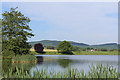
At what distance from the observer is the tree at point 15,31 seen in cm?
2142

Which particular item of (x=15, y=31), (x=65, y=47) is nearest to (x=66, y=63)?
(x=15, y=31)

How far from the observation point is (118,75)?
5.71 m

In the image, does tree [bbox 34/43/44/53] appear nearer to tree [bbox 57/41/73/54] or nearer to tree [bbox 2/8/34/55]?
tree [bbox 57/41/73/54]

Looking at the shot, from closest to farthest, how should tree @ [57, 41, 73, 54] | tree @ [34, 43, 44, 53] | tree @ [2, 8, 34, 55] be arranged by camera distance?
1. tree @ [2, 8, 34, 55]
2. tree @ [57, 41, 73, 54]
3. tree @ [34, 43, 44, 53]

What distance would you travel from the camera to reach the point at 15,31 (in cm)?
2203

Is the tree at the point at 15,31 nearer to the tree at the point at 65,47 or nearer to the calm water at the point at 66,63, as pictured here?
the calm water at the point at 66,63

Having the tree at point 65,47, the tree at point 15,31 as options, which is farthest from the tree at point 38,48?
the tree at point 15,31

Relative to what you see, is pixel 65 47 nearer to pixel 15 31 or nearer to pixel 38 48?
pixel 38 48

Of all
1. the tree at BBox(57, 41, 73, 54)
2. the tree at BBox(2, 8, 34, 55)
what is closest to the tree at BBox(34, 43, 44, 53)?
the tree at BBox(57, 41, 73, 54)

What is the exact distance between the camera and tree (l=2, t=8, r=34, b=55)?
21.4m

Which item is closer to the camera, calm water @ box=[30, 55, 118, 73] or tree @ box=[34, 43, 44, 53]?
calm water @ box=[30, 55, 118, 73]

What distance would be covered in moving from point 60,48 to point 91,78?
35.2 m

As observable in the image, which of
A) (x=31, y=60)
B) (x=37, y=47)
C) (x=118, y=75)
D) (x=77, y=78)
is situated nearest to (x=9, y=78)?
(x=77, y=78)

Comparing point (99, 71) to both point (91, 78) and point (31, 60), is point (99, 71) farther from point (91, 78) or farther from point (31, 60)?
point (31, 60)
